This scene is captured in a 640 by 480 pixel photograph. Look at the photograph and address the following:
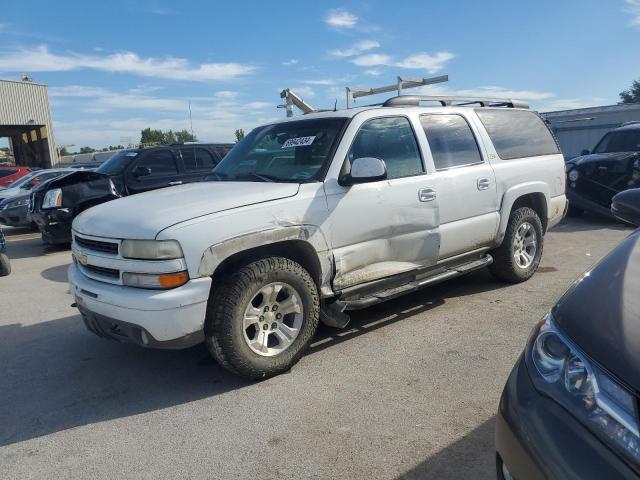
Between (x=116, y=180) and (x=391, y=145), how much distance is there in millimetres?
6749

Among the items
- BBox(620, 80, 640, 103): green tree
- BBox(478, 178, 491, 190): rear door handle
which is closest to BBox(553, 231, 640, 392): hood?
BBox(478, 178, 491, 190): rear door handle

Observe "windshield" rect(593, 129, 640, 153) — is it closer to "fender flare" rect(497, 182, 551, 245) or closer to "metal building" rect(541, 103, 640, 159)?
"fender flare" rect(497, 182, 551, 245)

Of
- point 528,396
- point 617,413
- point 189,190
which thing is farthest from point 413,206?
point 617,413

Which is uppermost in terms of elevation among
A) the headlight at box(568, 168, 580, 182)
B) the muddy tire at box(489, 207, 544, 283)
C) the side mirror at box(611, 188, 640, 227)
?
the side mirror at box(611, 188, 640, 227)

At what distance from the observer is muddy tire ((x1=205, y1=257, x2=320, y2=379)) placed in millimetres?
3428

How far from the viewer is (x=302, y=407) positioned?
3.33 meters

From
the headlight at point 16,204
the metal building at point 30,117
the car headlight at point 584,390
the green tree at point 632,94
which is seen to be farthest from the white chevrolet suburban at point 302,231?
the green tree at point 632,94

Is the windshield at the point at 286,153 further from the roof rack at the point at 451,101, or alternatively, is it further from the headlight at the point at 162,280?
the headlight at the point at 162,280

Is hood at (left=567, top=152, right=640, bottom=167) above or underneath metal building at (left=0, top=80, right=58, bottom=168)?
underneath

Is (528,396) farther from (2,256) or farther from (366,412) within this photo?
(2,256)

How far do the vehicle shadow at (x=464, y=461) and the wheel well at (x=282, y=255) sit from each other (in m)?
1.57

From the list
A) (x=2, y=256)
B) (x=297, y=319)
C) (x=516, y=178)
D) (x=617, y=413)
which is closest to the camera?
(x=617, y=413)

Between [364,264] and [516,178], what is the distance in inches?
92.2

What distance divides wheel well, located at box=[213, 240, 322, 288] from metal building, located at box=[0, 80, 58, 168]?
3454 centimetres
